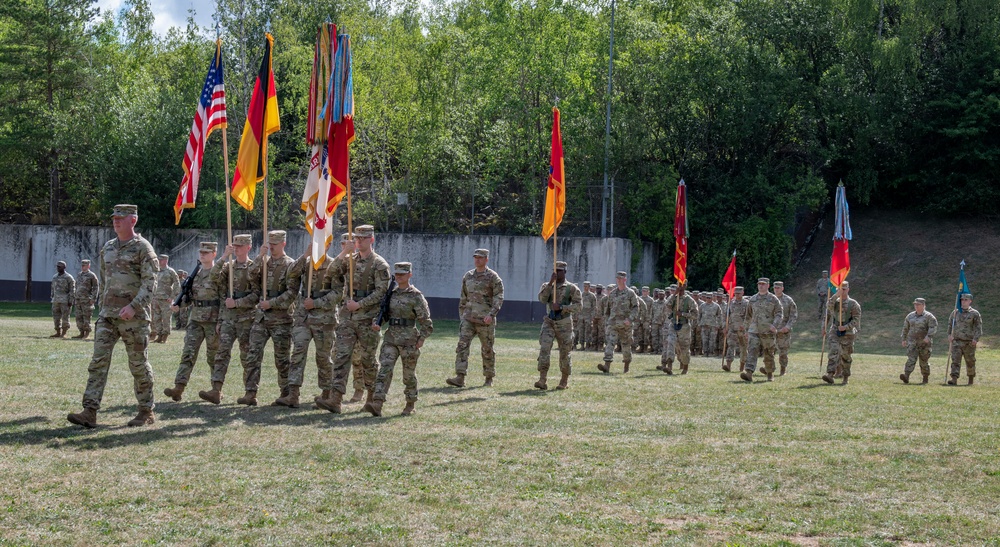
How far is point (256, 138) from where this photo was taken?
1436 cm

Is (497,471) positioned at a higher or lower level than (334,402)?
lower

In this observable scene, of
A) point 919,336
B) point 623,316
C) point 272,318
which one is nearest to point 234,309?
point 272,318

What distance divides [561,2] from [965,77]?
58.8 ft

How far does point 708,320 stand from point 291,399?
17306 mm

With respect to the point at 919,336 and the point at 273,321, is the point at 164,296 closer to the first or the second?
the point at 273,321

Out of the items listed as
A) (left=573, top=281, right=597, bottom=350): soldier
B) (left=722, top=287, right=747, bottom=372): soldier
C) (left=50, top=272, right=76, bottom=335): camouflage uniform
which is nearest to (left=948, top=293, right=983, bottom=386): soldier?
(left=722, top=287, right=747, bottom=372): soldier

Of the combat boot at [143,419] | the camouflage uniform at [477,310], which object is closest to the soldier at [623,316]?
the camouflage uniform at [477,310]

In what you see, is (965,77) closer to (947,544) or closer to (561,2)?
(561,2)

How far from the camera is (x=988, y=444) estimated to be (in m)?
12.2

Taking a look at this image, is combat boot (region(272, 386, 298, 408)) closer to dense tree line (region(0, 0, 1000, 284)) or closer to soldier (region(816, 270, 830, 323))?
dense tree line (region(0, 0, 1000, 284))

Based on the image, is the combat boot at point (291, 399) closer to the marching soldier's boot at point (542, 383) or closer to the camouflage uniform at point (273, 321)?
the camouflage uniform at point (273, 321)

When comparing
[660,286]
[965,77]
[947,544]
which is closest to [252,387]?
[947,544]

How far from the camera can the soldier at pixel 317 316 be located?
44.2ft

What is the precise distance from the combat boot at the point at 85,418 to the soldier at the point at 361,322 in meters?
3.03
